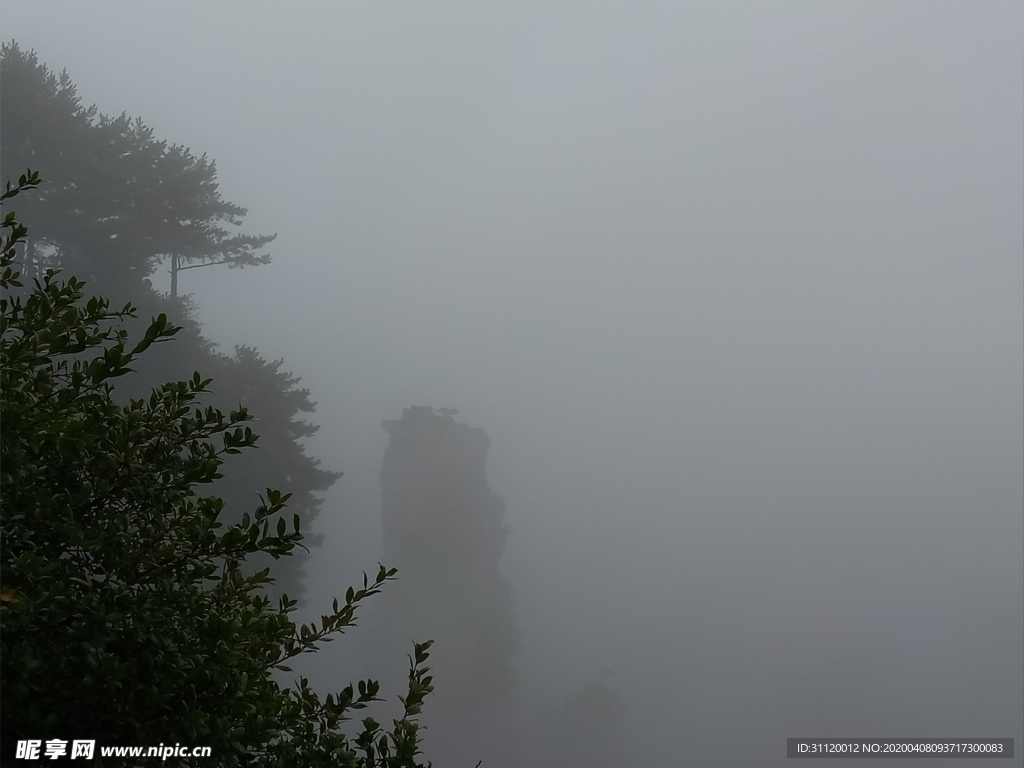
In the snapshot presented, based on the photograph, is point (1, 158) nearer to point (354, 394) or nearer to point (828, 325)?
point (354, 394)

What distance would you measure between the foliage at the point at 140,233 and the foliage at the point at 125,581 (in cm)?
733

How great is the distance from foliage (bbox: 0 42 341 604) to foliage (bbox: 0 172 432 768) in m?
7.33

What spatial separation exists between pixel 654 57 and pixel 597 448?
13039 mm

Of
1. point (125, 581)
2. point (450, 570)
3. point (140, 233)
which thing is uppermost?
point (140, 233)

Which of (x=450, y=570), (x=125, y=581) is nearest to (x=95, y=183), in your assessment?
(x=450, y=570)

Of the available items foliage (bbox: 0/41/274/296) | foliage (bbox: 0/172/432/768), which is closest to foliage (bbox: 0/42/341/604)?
foliage (bbox: 0/41/274/296)

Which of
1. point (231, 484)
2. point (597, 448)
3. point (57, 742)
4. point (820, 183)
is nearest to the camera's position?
point (57, 742)

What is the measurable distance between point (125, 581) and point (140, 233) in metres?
8.84

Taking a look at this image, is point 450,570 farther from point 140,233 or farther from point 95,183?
point 95,183

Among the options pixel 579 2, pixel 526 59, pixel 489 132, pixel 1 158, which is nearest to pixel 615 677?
pixel 1 158

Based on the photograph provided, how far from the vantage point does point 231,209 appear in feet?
32.8

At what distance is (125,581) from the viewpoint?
1148mm

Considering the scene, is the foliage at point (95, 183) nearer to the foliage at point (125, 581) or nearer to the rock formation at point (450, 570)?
the rock formation at point (450, 570)

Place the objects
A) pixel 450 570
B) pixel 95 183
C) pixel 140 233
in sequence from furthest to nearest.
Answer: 1. pixel 450 570
2. pixel 140 233
3. pixel 95 183
